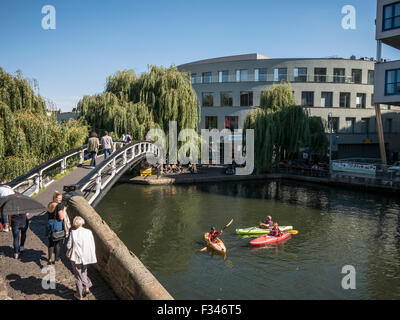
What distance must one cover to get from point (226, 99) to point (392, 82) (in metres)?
22.2

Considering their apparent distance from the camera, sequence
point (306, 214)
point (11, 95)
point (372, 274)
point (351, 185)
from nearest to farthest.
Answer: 1. point (372, 274)
2. point (11, 95)
3. point (306, 214)
4. point (351, 185)

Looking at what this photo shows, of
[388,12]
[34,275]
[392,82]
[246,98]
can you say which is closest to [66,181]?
[34,275]

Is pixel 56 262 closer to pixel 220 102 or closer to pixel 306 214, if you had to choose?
pixel 306 214

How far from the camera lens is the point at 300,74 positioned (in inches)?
1857

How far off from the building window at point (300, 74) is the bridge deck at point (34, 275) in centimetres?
4314

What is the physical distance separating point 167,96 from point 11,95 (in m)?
15.7

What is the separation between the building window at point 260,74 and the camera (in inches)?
1860

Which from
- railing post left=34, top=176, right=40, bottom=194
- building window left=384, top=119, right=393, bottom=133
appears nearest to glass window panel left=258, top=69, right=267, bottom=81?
building window left=384, top=119, right=393, bottom=133

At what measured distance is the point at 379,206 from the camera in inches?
1004

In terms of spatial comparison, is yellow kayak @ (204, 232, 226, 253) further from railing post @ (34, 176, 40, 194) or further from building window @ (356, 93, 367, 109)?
building window @ (356, 93, 367, 109)

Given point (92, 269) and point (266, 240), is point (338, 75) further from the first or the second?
point (92, 269)

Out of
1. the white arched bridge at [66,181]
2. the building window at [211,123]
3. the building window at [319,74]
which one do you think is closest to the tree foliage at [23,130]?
the white arched bridge at [66,181]
